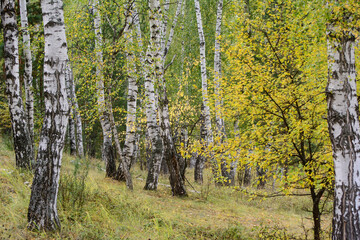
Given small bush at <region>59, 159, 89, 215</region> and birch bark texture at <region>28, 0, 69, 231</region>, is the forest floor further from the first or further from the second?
birch bark texture at <region>28, 0, 69, 231</region>

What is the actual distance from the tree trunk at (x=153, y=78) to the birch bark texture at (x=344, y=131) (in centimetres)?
516

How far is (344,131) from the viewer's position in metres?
3.90

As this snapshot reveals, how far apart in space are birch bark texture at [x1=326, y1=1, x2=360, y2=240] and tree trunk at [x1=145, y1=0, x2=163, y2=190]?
5.16 meters

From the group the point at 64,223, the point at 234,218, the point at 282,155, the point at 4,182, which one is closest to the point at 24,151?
the point at 4,182

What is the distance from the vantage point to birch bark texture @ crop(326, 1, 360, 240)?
12.4 feet

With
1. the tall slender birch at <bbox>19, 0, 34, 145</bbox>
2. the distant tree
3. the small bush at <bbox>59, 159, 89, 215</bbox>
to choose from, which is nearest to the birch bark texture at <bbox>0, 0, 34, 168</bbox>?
the tall slender birch at <bbox>19, 0, 34, 145</bbox>

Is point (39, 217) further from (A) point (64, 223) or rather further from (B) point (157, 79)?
(B) point (157, 79)

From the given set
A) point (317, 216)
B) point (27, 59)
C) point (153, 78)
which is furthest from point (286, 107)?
point (27, 59)

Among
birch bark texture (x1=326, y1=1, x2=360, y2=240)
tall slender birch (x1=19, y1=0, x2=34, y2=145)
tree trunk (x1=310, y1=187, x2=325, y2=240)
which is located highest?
tall slender birch (x1=19, y1=0, x2=34, y2=145)

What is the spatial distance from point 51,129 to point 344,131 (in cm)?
421

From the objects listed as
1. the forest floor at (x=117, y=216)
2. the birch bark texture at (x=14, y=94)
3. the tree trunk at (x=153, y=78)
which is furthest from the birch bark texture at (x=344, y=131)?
the birch bark texture at (x=14, y=94)

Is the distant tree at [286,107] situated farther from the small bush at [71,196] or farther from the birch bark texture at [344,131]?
the small bush at [71,196]

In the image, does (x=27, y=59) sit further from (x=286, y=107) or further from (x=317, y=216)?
(x=317, y=216)

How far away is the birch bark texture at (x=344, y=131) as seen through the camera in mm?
3793
